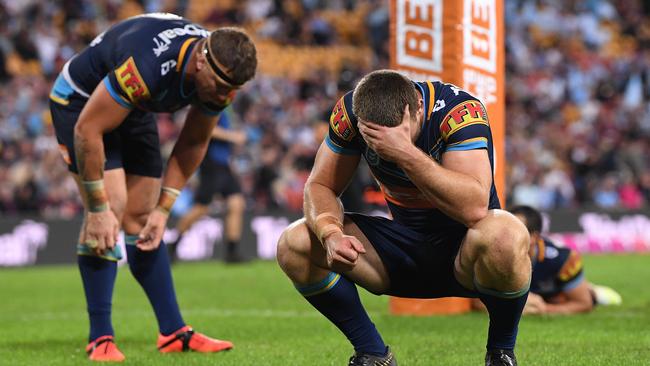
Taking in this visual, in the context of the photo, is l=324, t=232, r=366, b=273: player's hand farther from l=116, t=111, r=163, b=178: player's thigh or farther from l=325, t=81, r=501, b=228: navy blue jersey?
l=116, t=111, r=163, b=178: player's thigh

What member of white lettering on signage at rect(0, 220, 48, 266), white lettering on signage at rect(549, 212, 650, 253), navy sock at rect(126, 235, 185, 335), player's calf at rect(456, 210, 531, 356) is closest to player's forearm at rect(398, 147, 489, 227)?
player's calf at rect(456, 210, 531, 356)

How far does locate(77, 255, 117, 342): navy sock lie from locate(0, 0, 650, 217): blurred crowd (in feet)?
29.0

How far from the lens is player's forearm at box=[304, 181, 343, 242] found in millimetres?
4371

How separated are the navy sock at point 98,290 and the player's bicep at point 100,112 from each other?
890 mm

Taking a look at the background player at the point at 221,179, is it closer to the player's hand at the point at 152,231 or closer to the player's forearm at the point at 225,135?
the player's forearm at the point at 225,135

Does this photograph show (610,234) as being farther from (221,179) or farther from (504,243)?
(504,243)

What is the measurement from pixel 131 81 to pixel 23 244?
10401mm

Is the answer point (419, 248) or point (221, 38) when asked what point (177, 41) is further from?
point (419, 248)

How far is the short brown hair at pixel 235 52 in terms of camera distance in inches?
211

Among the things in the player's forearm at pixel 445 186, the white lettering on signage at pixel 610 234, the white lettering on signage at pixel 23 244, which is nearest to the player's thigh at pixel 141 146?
the player's forearm at pixel 445 186

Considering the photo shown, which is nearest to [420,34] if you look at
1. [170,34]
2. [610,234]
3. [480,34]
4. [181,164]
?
[480,34]

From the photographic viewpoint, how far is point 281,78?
22.8 metres

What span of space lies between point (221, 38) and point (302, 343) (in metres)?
1.94

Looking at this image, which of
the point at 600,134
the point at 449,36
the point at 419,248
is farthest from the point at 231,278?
the point at 600,134
